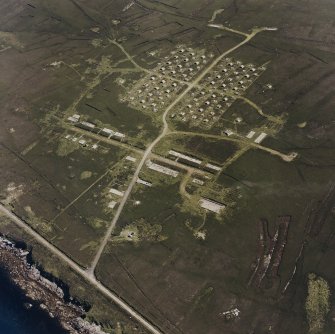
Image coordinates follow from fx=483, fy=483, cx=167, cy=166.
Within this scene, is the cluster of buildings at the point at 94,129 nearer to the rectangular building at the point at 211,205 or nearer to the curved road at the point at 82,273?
the curved road at the point at 82,273

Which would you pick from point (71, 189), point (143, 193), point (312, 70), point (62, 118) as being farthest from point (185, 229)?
point (312, 70)

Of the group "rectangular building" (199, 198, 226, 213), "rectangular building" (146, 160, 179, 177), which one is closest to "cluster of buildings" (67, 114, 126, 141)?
"rectangular building" (146, 160, 179, 177)

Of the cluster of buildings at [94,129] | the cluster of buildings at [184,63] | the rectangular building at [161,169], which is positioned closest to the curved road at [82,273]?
the rectangular building at [161,169]

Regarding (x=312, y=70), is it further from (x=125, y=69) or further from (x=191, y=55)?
(x=125, y=69)

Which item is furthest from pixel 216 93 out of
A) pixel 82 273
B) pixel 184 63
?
pixel 82 273

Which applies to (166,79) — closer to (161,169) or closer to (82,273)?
(161,169)
